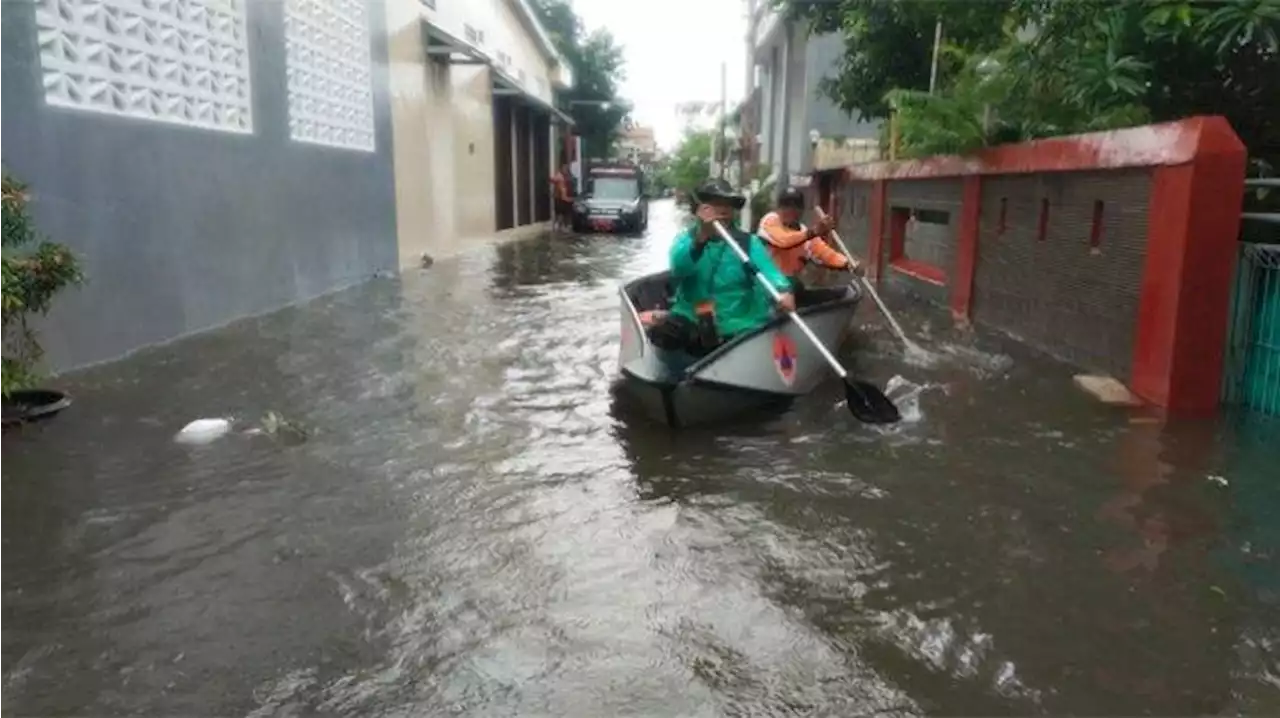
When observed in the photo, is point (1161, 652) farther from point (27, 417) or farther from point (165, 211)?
point (165, 211)

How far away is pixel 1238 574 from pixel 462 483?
3.56 meters

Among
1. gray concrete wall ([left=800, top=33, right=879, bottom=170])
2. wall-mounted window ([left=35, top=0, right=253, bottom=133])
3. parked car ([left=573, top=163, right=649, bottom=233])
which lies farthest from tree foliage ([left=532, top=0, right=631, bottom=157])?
wall-mounted window ([left=35, top=0, right=253, bottom=133])

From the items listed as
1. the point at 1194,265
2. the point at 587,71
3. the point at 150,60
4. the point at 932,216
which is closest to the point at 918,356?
A: the point at 1194,265

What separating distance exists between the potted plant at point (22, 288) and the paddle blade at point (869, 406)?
485 cm

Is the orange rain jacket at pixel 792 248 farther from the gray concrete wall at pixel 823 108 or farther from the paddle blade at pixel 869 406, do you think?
the gray concrete wall at pixel 823 108

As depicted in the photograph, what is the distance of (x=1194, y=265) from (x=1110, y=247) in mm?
1142

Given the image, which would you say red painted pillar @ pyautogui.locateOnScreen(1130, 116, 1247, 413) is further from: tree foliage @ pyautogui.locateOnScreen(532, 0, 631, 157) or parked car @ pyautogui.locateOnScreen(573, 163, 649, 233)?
tree foliage @ pyautogui.locateOnScreen(532, 0, 631, 157)

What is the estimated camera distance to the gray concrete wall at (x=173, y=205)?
7.00 metres

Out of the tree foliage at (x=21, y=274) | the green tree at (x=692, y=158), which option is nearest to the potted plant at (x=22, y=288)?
the tree foliage at (x=21, y=274)

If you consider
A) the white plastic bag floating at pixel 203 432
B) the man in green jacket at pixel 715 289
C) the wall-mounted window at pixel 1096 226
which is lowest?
the white plastic bag floating at pixel 203 432

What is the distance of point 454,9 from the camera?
21.1 meters

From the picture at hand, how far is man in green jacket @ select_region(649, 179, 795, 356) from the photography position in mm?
6664

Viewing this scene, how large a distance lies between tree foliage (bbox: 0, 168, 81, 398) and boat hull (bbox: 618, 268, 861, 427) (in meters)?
3.40

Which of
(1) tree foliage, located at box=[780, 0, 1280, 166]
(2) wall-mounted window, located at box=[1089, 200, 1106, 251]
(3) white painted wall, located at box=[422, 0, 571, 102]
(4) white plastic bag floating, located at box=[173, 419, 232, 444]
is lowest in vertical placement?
(4) white plastic bag floating, located at box=[173, 419, 232, 444]
